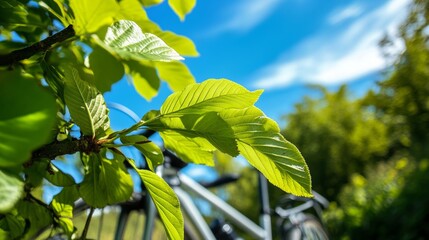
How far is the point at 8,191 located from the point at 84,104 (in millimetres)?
113

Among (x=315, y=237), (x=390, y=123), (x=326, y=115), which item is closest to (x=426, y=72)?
(x=390, y=123)

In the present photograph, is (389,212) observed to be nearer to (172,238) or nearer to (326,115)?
(172,238)

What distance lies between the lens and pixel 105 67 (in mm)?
415

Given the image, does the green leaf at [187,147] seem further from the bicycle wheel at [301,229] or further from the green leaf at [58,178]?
the bicycle wheel at [301,229]

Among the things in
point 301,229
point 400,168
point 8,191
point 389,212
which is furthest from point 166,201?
point 400,168

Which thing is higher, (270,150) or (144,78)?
(144,78)

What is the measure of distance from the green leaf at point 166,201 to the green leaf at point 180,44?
178 mm

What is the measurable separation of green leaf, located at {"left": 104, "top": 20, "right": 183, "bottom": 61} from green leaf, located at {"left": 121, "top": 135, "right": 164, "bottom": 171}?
9 centimetres

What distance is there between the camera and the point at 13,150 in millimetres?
159

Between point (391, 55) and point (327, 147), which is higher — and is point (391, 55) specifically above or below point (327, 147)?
above

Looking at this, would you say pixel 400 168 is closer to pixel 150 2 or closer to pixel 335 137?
pixel 150 2

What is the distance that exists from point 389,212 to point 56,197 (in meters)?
4.68

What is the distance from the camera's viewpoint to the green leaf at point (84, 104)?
0.27 meters

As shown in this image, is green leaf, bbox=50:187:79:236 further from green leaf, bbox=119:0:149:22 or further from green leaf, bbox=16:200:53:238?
green leaf, bbox=119:0:149:22
